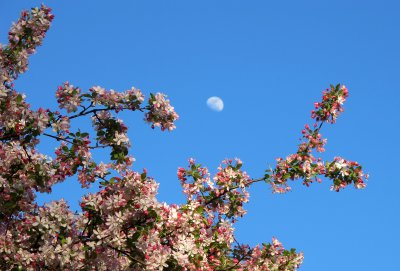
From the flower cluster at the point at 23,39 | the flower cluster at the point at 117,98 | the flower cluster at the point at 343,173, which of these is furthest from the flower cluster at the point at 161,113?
the flower cluster at the point at 343,173

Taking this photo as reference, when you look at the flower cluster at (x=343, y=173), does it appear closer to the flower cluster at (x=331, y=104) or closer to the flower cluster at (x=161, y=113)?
the flower cluster at (x=331, y=104)

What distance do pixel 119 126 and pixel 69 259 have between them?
2.69m

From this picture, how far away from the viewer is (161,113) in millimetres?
10016

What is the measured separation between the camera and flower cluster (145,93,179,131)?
10023 millimetres

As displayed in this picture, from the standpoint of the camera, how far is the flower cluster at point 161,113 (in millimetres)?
10023

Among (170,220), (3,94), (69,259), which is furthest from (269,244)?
(3,94)

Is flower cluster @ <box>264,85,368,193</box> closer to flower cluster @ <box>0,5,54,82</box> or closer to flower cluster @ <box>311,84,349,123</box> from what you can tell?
flower cluster @ <box>311,84,349,123</box>

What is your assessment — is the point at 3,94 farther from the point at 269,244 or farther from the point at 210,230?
the point at 269,244

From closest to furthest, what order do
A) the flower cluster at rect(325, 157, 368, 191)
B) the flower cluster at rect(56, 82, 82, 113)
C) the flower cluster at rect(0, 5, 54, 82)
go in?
the flower cluster at rect(56, 82, 82, 113)
the flower cluster at rect(0, 5, 54, 82)
the flower cluster at rect(325, 157, 368, 191)

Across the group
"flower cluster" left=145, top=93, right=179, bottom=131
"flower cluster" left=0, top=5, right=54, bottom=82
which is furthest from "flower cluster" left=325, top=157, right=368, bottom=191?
"flower cluster" left=0, top=5, right=54, bottom=82

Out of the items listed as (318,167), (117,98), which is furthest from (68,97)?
(318,167)

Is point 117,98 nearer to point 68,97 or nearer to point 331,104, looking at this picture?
point 68,97

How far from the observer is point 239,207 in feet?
42.8

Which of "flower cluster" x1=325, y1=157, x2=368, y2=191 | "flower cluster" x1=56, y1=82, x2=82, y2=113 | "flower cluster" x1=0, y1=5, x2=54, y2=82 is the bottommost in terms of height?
"flower cluster" x1=56, y1=82, x2=82, y2=113
